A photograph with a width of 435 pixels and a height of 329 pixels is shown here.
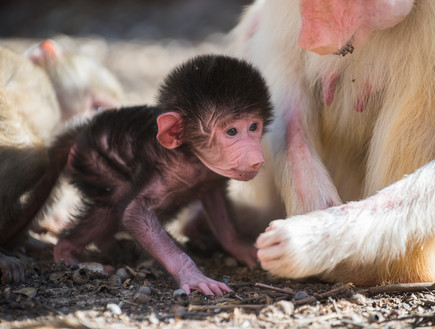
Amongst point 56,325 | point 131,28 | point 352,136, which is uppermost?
point 131,28

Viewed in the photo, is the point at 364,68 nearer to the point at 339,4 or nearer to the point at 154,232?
the point at 339,4

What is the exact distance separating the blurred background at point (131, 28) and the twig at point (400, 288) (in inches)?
208

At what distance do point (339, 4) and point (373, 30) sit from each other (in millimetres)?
301

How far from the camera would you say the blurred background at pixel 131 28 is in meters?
9.29

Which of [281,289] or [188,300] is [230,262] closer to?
[281,289]

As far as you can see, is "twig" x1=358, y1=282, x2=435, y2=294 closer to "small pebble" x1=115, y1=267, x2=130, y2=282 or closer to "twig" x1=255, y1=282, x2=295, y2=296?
"twig" x1=255, y1=282, x2=295, y2=296

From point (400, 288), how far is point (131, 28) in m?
8.35

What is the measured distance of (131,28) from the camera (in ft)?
36.0

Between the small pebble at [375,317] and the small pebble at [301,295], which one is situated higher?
the small pebble at [301,295]

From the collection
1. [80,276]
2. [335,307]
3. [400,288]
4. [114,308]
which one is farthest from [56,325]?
[400,288]

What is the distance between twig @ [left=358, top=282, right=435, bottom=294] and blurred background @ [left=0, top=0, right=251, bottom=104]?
529cm

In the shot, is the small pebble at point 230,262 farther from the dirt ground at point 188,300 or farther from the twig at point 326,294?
the twig at point 326,294

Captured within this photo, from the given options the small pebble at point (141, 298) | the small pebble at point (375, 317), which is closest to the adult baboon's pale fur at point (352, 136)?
the small pebble at point (375, 317)

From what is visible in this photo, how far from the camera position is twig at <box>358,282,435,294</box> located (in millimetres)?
3516
